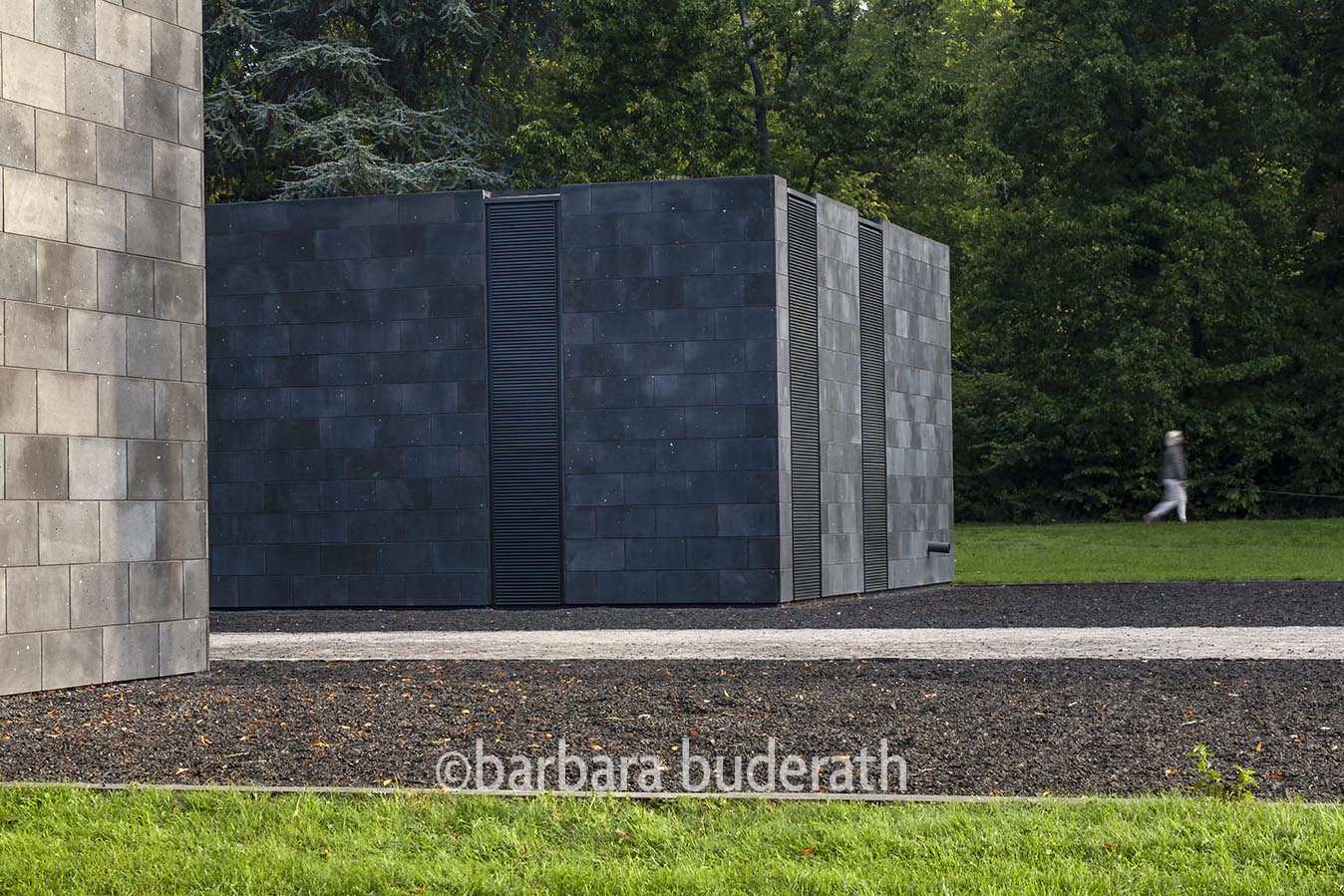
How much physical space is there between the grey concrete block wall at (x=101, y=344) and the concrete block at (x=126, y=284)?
0.01 m

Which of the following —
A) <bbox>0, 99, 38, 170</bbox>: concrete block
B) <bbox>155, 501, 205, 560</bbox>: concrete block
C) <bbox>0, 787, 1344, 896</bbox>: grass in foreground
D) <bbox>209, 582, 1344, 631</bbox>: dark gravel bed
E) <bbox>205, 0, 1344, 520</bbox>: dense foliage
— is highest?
<bbox>205, 0, 1344, 520</bbox>: dense foliage

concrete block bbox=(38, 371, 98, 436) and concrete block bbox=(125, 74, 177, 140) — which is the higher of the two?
concrete block bbox=(125, 74, 177, 140)

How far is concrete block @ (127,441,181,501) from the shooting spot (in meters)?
12.0

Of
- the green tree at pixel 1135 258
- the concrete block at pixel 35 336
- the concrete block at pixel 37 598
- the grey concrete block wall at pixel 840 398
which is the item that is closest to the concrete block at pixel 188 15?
the concrete block at pixel 35 336

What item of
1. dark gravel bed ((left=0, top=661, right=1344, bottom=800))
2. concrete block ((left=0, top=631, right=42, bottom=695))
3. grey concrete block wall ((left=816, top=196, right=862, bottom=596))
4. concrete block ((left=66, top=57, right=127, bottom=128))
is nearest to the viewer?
dark gravel bed ((left=0, top=661, right=1344, bottom=800))

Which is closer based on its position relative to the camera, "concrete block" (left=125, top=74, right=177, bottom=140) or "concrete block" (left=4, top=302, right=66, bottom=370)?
"concrete block" (left=4, top=302, right=66, bottom=370)

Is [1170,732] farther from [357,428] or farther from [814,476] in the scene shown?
[357,428]

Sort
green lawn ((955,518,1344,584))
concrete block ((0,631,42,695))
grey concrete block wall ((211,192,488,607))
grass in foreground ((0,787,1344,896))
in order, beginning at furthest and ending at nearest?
green lawn ((955,518,1344,584)), grey concrete block wall ((211,192,488,607)), concrete block ((0,631,42,695)), grass in foreground ((0,787,1344,896))

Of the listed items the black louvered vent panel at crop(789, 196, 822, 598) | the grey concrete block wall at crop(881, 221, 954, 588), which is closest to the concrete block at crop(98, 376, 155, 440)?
the black louvered vent panel at crop(789, 196, 822, 598)

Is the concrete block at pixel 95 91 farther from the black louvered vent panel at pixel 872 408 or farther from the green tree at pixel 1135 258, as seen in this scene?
the green tree at pixel 1135 258

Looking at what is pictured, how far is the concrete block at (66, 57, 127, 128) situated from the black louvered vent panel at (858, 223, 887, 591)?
37.8 feet

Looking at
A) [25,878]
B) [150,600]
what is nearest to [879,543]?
[150,600]

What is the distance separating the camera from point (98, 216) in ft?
38.7

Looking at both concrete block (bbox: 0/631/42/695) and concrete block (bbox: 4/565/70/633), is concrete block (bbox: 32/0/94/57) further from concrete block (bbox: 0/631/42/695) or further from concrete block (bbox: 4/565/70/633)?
concrete block (bbox: 4/565/70/633)
